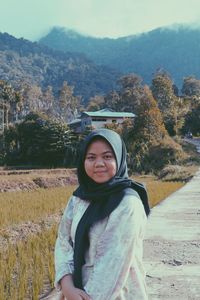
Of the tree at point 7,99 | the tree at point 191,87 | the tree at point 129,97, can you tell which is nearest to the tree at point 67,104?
the tree at point 129,97

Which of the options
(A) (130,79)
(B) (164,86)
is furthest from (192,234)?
(A) (130,79)

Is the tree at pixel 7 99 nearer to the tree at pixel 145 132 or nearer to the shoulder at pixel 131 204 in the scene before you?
the tree at pixel 145 132

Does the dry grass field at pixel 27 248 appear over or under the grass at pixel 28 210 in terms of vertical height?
over

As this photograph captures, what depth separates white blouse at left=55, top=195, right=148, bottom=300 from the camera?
5.51 ft

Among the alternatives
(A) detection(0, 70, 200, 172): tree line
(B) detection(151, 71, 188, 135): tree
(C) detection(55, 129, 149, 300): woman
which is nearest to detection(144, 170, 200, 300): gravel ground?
(C) detection(55, 129, 149, 300): woman

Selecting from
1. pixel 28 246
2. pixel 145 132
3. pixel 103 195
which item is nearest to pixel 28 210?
pixel 28 246

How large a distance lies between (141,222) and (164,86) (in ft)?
162

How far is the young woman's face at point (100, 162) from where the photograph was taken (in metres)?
1.84

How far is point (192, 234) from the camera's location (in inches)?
246

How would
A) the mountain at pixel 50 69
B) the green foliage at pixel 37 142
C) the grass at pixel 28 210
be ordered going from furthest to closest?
1. the mountain at pixel 50 69
2. the green foliage at pixel 37 142
3. the grass at pixel 28 210

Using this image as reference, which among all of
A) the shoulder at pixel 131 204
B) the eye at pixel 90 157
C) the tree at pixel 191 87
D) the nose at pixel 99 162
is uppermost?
the tree at pixel 191 87

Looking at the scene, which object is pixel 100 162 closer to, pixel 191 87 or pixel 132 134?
pixel 132 134

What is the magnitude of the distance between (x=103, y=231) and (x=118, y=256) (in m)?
0.12

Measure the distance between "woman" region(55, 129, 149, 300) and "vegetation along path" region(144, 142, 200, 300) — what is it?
74.7 inches
